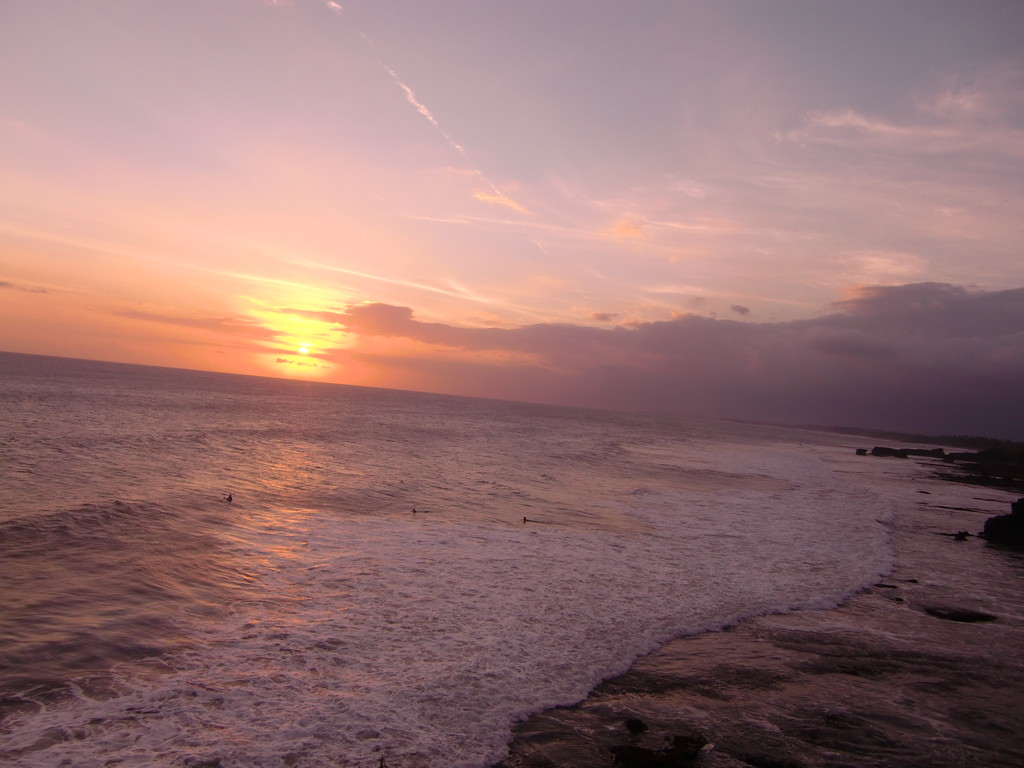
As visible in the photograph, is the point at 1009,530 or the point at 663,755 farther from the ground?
the point at 1009,530

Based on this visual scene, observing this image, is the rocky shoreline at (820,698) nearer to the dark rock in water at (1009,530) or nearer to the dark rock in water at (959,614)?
the dark rock in water at (959,614)

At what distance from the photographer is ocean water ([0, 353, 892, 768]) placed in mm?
8008

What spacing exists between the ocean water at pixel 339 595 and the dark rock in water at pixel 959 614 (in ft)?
7.13

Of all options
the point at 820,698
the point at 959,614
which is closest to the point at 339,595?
the point at 820,698

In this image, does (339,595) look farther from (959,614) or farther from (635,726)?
(959,614)

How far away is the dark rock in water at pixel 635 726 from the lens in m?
8.21

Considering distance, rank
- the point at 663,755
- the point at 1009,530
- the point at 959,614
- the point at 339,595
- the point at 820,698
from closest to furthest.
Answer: the point at 663,755, the point at 820,698, the point at 339,595, the point at 959,614, the point at 1009,530

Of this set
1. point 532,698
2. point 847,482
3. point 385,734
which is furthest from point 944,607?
point 847,482

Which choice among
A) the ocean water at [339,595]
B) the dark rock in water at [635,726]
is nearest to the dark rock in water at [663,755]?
the dark rock in water at [635,726]

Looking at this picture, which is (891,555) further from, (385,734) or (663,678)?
(385,734)

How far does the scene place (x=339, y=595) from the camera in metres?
13.3

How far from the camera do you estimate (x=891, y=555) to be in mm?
21359

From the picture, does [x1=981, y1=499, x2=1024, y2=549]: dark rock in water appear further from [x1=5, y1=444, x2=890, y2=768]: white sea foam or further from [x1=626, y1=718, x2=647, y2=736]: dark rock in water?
[x1=626, y1=718, x2=647, y2=736]: dark rock in water

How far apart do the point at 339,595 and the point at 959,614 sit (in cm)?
1546
